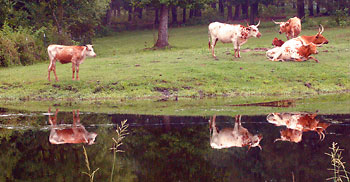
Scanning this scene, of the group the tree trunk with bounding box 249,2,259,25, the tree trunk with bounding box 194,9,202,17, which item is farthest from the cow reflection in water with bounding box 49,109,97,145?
the tree trunk with bounding box 194,9,202,17

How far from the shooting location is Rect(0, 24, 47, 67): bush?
81.8 feet

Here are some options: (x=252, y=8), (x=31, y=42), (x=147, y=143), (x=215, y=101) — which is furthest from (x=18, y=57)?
(x=252, y=8)

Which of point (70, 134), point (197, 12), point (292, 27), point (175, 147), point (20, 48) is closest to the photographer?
point (175, 147)

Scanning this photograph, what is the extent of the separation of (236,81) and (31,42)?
490 inches

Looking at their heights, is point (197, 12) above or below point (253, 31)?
above

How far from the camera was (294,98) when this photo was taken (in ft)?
57.0

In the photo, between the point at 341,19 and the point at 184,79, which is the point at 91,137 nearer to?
the point at 184,79

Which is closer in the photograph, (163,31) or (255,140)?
(255,140)

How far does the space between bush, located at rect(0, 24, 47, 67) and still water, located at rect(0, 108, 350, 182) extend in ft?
36.0

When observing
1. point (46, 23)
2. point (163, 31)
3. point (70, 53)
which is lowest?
point (70, 53)

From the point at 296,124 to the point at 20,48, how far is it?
59.0ft

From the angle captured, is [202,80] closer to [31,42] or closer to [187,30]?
[31,42]

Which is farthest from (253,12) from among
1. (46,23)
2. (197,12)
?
(46,23)

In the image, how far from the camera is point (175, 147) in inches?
420
